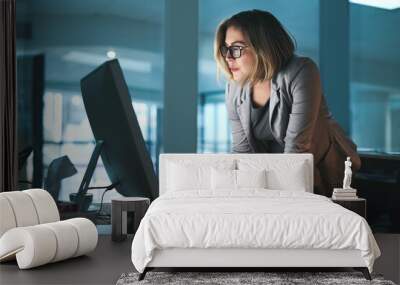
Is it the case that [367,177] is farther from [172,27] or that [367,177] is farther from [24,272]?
[24,272]

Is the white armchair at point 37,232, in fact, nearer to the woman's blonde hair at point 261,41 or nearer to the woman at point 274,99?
the woman at point 274,99

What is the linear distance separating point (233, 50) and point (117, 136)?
1.58 m

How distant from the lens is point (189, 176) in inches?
243

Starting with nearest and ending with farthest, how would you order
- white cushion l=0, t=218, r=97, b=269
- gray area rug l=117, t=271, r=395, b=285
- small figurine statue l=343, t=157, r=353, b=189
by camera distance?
gray area rug l=117, t=271, r=395, b=285
white cushion l=0, t=218, r=97, b=269
small figurine statue l=343, t=157, r=353, b=189

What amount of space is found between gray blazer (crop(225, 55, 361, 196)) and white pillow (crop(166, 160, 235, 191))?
0.64 metres

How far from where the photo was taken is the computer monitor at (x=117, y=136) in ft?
22.2

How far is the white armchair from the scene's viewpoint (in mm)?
4777

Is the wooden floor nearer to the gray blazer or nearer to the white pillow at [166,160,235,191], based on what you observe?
the white pillow at [166,160,235,191]

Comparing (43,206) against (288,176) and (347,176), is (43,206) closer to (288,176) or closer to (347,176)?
(288,176)

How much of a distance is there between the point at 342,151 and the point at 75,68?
306cm

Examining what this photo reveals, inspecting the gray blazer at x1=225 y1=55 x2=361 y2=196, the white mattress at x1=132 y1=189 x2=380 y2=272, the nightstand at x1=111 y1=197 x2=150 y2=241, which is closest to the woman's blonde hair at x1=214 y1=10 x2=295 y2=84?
the gray blazer at x1=225 y1=55 x2=361 y2=196

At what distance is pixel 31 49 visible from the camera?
6.91m

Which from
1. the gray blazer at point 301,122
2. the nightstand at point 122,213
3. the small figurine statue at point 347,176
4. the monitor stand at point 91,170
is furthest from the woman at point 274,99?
the monitor stand at point 91,170

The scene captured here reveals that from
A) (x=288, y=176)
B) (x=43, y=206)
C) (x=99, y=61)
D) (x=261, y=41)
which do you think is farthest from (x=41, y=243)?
(x=261, y=41)
